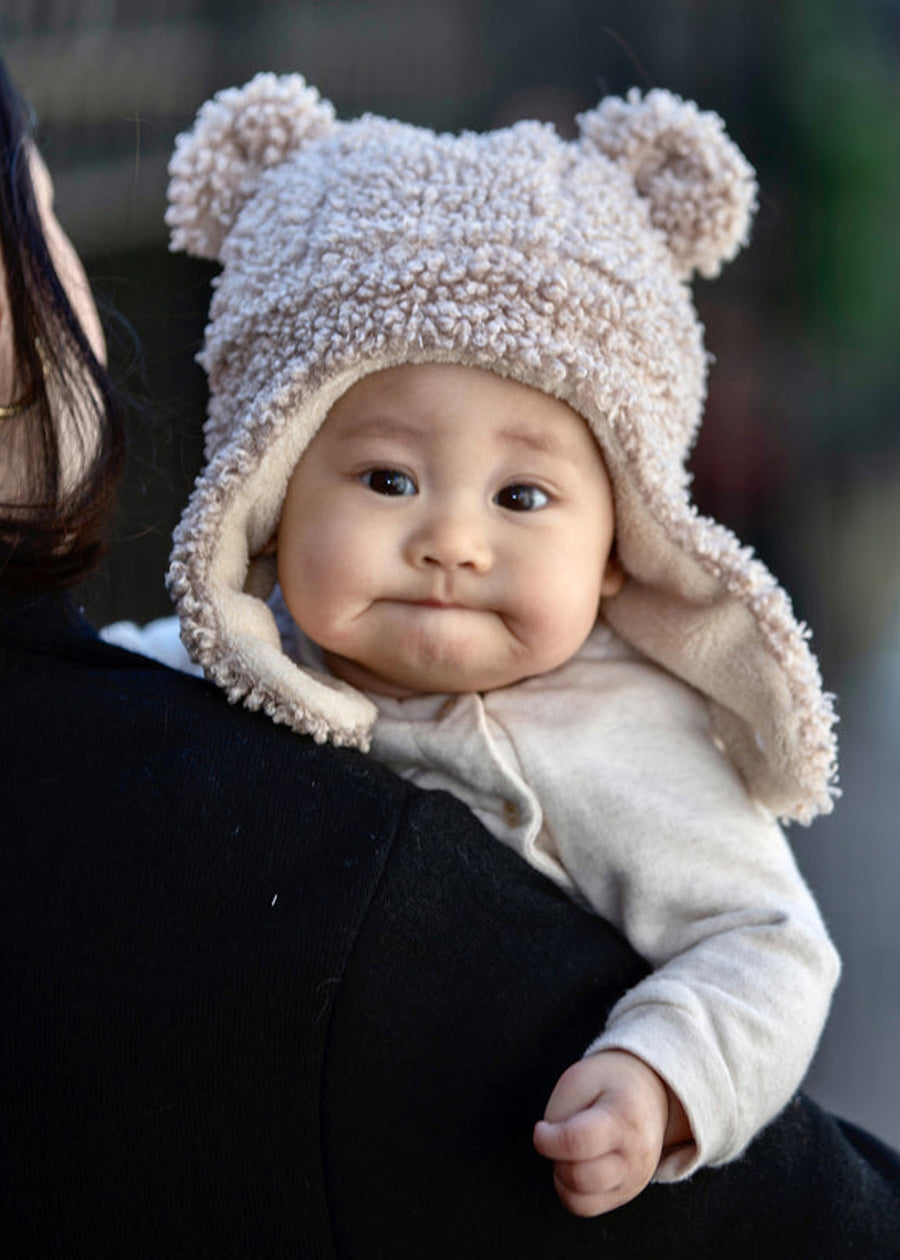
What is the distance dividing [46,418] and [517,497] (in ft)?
1.19

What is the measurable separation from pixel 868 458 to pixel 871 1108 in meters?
2.77

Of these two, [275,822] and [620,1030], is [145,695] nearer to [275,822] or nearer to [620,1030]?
[275,822]

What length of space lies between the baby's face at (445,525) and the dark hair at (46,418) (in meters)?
0.16

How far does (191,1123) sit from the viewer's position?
0.97m

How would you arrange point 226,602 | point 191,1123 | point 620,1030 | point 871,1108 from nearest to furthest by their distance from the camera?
point 191,1123, point 620,1030, point 226,602, point 871,1108

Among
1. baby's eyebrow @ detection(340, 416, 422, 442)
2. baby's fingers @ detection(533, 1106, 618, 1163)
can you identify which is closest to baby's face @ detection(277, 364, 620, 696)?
baby's eyebrow @ detection(340, 416, 422, 442)

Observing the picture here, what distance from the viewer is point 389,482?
124cm

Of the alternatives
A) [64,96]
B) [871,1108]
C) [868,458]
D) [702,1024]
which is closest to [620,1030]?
[702,1024]

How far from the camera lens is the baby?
1196 mm

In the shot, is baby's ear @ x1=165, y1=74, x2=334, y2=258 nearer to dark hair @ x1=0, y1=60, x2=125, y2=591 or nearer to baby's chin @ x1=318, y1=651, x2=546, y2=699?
dark hair @ x1=0, y1=60, x2=125, y2=591

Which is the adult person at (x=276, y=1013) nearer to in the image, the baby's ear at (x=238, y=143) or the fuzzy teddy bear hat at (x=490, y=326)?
the fuzzy teddy bear hat at (x=490, y=326)

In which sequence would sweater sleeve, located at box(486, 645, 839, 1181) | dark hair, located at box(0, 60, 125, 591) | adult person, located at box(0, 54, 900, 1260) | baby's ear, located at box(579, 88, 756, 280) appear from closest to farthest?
adult person, located at box(0, 54, 900, 1260), sweater sleeve, located at box(486, 645, 839, 1181), dark hair, located at box(0, 60, 125, 591), baby's ear, located at box(579, 88, 756, 280)

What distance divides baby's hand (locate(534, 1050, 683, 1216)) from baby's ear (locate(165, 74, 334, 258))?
789 mm

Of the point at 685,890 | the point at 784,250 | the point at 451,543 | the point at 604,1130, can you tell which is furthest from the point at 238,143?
the point at 784,250
